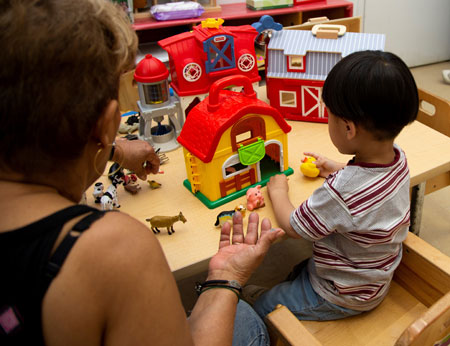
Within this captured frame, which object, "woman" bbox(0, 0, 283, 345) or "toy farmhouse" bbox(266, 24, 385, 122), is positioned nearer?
"woman" bbox(0, 0, 283, 345)

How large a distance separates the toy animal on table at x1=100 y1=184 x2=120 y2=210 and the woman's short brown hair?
59 cm

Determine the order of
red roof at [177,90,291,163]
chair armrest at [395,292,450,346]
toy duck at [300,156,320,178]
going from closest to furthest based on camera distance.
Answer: chair armrest at [395,292,450,346]
red roof at [177,90,291,163]
toy duck at [300,156,320,178]

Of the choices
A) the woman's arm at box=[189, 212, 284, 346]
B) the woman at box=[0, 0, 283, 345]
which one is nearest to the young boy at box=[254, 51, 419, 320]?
the woman's arm at box=[189, 212, 284, 346]

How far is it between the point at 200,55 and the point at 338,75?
2.19ft

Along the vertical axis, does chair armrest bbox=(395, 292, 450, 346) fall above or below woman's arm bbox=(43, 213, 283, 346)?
below

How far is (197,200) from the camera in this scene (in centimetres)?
119

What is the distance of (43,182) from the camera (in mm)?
572

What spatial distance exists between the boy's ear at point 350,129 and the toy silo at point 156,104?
25.5 inches

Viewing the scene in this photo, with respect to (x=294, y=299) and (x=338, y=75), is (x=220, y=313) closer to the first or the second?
(x=294, y=299)

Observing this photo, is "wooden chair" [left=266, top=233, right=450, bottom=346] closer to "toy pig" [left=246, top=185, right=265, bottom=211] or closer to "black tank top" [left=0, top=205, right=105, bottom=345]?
"toy pig" [left=246, top=185, right=265, bottom=211]

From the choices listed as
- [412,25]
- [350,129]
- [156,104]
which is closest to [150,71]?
[156,104]

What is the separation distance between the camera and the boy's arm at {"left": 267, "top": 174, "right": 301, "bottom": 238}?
1.03m

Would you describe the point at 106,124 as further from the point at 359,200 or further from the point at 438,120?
the point at 438,120

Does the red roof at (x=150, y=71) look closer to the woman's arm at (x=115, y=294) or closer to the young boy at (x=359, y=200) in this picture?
the young boy at (x=359, y=200)
